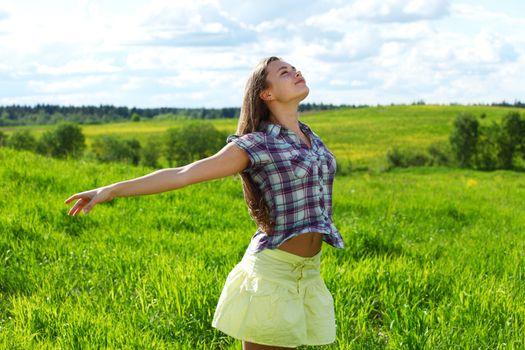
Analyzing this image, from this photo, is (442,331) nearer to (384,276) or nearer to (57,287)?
(384,276)

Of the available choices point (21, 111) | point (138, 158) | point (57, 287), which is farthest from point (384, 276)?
point (21, 111)

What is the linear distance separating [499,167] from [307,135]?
2953 inches

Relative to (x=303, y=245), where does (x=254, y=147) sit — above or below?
above

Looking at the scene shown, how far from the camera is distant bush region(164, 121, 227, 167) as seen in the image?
306 feet

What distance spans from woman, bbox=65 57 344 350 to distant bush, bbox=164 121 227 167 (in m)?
87.9

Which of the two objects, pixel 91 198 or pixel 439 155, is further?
pixel 439 155

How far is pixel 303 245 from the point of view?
12.8ft

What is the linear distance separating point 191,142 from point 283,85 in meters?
90.7

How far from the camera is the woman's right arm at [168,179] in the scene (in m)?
3.48

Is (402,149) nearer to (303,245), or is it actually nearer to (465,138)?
(465,138)

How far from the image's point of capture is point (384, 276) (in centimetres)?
604

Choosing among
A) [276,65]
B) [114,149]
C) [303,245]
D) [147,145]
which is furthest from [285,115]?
[147,145]

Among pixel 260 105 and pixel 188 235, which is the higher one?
pixel 260 105

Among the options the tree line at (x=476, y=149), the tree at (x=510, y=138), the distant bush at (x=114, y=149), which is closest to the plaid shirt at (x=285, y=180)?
the tree line at (x=476, y=149)
